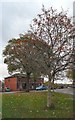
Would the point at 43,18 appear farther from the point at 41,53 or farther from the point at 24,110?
the point at 24,110

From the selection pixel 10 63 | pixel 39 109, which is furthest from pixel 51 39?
pixel 10 63

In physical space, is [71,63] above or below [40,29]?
below

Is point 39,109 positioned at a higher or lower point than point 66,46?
lower

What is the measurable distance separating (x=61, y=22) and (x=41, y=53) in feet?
8.37

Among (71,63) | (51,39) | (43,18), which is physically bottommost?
(71,63)

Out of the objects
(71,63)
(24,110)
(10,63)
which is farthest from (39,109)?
(10,63)

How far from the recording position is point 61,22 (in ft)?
69.8

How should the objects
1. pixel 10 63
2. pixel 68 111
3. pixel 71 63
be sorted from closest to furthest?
pixel 68 111 < pixel 71 63 < pixel 10 63

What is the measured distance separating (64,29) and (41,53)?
7.53ft

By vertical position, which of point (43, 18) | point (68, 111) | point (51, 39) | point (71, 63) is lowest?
point (68, 111)

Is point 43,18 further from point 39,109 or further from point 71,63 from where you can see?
point 39,109

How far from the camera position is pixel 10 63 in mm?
57844

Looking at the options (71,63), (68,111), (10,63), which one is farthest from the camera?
(10,63)

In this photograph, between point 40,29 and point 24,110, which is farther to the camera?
point 40,29
